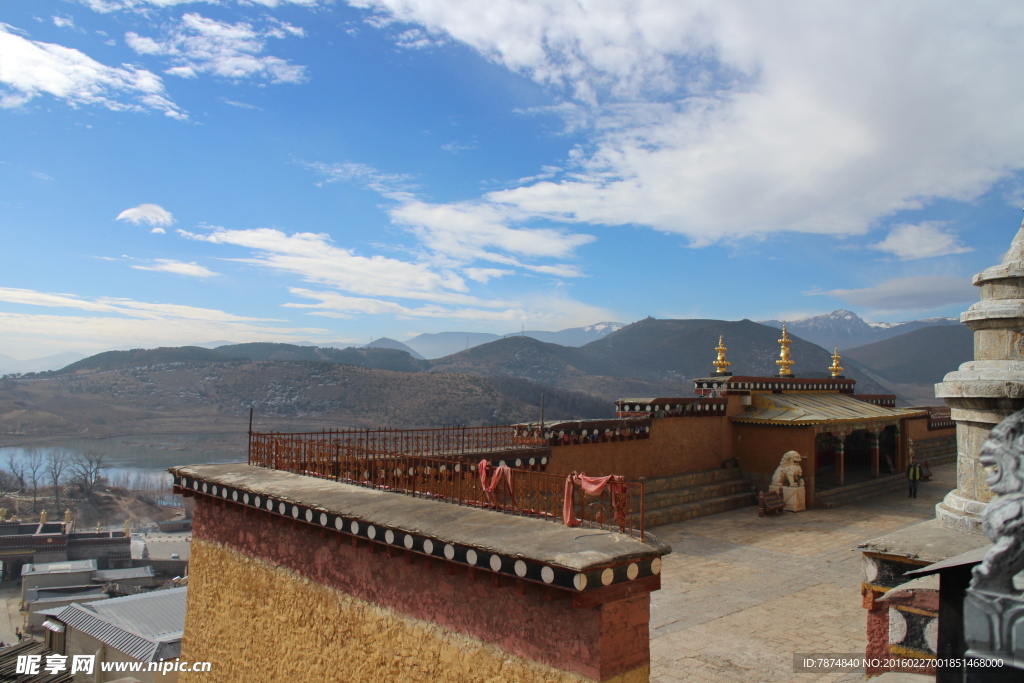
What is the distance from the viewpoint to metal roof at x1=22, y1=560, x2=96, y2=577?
40.7 meters

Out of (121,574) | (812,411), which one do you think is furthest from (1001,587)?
(121,574)

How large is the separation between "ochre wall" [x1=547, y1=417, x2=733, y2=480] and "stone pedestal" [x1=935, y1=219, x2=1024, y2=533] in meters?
8.28

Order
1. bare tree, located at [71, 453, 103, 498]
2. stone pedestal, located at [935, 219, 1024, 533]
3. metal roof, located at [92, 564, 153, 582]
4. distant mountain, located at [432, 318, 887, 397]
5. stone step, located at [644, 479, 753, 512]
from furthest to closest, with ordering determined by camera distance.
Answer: distant mountain, located at [432, 318, 887, 397] < bare tree, located at [71, 453, 103, 498] < metal roof, located at [92, 564, 153, 582] < stone step, located at [644, 479, 753, 512] < stone pedestal, located at [935, 219, 1024, 533]

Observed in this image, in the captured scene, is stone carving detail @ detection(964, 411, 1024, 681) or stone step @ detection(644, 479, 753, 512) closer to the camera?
stone carving detail @ detection(964, 411, 1024, 681)

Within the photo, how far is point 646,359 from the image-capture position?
156 m

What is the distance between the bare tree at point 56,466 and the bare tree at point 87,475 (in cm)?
120

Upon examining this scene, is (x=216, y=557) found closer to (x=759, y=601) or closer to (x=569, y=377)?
(x=759, y=601)

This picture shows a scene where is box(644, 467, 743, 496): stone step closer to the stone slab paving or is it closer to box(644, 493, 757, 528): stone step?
box(644, 493, 757, 528): stone step

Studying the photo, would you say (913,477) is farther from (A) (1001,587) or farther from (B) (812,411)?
(A) (1001,587)

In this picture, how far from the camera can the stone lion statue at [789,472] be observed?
1582 cm

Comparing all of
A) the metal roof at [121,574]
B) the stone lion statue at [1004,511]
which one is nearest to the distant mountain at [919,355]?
the metal roof at [121,574]

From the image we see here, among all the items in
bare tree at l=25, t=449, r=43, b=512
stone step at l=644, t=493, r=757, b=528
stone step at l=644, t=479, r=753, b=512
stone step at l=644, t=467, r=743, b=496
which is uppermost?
stone step at l=644, t=467, r=743, b=496

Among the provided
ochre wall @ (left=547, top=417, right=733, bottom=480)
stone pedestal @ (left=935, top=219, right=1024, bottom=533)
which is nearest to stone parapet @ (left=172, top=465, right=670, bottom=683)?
stone pedestal @ (left=935, top=219, right=1024, bottom=533)

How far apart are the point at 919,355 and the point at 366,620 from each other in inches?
6961
